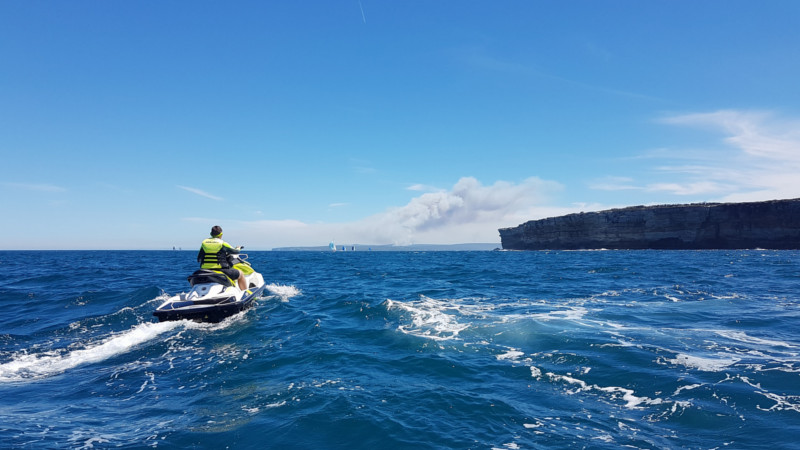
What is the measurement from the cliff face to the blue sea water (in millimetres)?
87814

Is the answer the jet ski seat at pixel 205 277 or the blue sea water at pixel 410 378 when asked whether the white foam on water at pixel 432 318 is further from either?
the jet ski seat at pixel 205 277

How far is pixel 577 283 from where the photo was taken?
23.1 meters

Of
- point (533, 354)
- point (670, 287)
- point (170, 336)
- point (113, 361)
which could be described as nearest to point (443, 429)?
point (533, 354)

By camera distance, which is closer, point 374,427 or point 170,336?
point 374,427

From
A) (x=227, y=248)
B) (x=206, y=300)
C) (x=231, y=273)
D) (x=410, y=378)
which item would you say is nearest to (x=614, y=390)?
(x=410, y=378)

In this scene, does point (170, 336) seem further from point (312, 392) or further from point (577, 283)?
point (577, 283)

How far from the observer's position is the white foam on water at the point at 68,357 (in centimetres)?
798

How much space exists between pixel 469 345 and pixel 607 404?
3.82m

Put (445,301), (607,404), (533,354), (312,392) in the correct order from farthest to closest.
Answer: (445,301)
(533,354)
(312,392)
(607,404)

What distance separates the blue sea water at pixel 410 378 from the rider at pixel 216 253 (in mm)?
1992

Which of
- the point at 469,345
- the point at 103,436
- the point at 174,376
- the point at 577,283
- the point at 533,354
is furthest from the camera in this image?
the point at 577,283

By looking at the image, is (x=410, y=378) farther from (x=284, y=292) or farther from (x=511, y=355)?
(x=284, y=292)

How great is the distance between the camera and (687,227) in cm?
8450

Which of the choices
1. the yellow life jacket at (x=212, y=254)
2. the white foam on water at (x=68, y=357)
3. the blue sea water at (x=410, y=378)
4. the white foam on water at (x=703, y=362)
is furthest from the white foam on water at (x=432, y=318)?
the white foam on water at (x=68, y=357)
